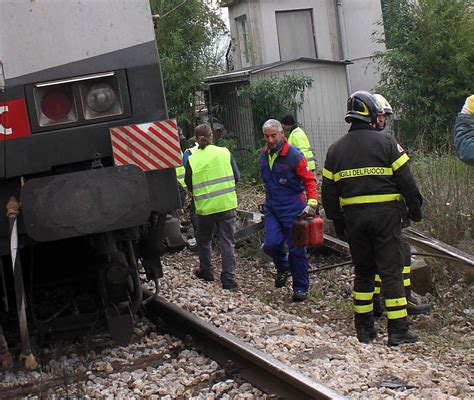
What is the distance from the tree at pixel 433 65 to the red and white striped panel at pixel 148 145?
14125 mm

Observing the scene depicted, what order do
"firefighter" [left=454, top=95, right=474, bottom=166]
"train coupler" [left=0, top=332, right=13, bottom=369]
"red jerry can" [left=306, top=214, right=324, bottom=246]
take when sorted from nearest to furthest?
"train coupler" [left=0, top=332, right=13, bottom=369]
"firefighter" [left=454, top=95, right=474, bottom=166]
"red jerry can" [left=306, top=214, right=324, bottom=246]

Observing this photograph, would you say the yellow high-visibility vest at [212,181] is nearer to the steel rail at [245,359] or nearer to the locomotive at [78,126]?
the steel rail at [245,359]

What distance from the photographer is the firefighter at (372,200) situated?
613cm

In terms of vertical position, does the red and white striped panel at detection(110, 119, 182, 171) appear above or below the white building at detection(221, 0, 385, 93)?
below

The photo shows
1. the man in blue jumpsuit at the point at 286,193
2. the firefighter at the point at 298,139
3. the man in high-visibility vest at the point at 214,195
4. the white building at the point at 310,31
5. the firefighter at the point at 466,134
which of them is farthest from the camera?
the white building at the point at 310,31

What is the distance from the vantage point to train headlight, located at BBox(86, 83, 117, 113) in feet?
16.7

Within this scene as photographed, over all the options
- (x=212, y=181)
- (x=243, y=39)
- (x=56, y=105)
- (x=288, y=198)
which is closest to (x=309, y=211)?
(x=288, y=198)

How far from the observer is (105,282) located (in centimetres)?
572

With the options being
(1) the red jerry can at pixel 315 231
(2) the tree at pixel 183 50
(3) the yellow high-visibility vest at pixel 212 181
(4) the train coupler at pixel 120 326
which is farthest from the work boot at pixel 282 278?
(2) the tree at pixel 183 50

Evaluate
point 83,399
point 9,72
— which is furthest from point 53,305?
point 9,72

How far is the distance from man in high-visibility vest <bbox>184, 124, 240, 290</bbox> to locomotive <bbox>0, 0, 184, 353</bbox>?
146 inches

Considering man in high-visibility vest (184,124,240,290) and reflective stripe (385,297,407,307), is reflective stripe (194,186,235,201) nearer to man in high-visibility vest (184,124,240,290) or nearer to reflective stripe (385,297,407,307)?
man in high-visibility vest (184,124,240,290)

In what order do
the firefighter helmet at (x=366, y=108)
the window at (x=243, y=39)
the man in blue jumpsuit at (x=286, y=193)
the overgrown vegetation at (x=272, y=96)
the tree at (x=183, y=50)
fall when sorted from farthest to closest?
→ the window at (x=243, y=39)
the overgrown vegetation at (x=272, y=96)
the tree at (x=183, y=50)
the man in blue jumpsuit at (x=286, y=193)
the firefighter helmet at (x=366, y=108)

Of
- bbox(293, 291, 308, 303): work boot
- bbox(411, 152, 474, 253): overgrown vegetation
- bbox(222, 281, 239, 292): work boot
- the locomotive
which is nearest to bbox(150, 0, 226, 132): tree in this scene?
bbox(411, 152, 474, 253): overgrown vegetation
